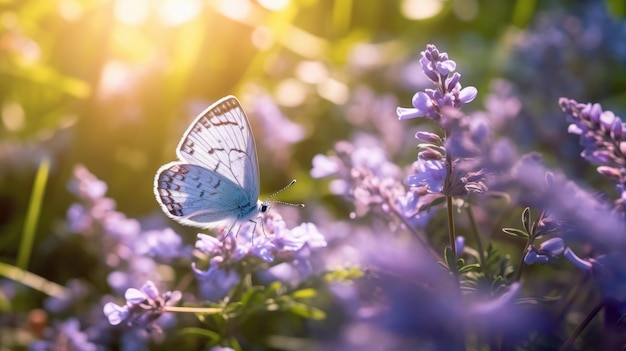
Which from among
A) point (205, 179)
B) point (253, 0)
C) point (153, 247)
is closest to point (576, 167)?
point (205, 179)

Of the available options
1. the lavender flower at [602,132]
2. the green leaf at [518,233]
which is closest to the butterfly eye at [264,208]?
the green leaf at [518,233]

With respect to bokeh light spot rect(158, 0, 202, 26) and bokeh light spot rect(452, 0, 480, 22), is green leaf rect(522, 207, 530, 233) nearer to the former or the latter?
bokeh light spot rect(158, 0, 202, 26)

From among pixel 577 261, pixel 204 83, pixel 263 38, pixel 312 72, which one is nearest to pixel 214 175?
pixel 577 261

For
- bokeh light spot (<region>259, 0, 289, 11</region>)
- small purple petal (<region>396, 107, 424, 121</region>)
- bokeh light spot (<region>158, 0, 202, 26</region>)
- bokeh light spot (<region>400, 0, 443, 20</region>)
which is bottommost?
bokeh light spot (<region>400, 0, 443, 20</region>)

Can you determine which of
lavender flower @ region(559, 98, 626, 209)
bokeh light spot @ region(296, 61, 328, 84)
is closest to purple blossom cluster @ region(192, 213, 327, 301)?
lavender flower @ region(559, 98, 626, 209)

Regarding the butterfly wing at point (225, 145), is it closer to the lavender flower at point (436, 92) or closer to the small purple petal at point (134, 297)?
the small purple petal at point (134, 297)

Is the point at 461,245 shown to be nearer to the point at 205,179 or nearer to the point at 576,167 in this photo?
the point at 205,179
